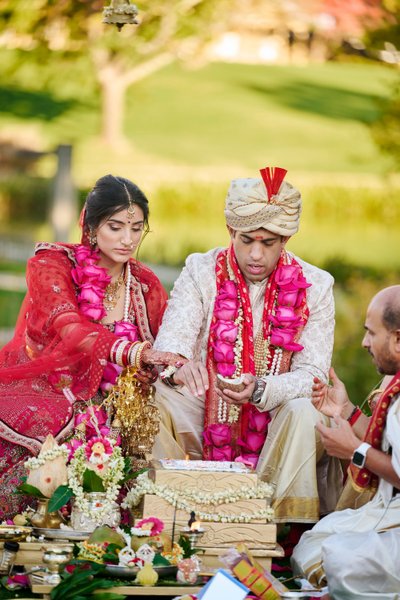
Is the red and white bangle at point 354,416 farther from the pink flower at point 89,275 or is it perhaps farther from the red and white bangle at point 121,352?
the pink flower at point 89,275

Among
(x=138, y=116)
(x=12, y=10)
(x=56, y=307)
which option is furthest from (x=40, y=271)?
(x=138, y=116)

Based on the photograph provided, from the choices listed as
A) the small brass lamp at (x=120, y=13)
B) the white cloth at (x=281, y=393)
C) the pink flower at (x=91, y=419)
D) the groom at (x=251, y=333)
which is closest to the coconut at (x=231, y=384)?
the groom at (x=251, y=333)

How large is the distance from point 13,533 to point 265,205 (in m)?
1.92

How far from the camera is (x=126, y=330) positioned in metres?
6.07

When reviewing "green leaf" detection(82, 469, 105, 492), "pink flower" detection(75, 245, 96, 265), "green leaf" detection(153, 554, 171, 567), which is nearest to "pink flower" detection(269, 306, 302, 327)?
"pink flower" detection(75, 245, 96, 265)

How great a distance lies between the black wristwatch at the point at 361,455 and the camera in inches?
194

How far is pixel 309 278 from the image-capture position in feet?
20.3

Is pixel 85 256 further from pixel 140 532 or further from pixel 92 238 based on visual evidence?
pixel 140 532

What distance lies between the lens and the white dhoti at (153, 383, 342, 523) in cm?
555

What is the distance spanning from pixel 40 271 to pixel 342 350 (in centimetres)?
618

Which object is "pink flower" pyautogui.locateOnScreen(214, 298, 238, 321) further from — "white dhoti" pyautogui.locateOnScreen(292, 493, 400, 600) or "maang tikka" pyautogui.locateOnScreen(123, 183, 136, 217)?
"white dhoti" pyautogui.locateOnScreen(292, 493, 400, 600)

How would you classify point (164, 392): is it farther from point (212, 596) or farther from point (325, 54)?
point (325, 54)

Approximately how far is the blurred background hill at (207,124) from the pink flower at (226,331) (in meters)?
5.19

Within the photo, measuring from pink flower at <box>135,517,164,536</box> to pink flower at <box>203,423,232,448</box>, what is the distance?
0.95 metres
